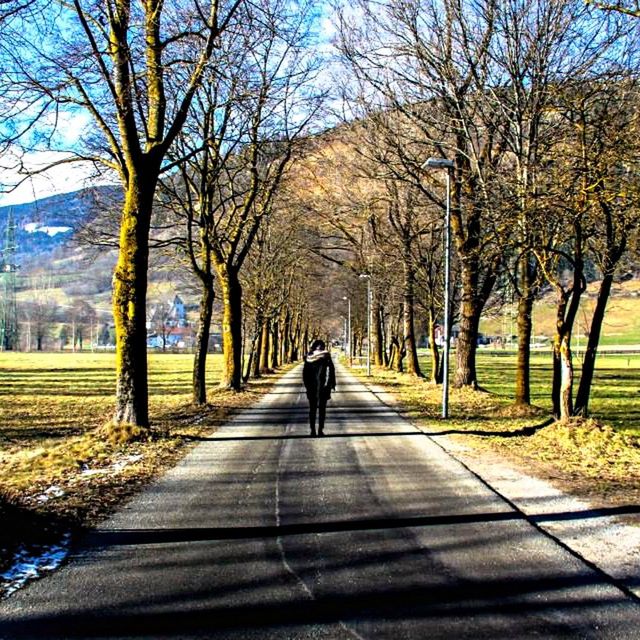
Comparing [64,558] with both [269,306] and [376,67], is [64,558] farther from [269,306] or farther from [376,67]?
[269,306]

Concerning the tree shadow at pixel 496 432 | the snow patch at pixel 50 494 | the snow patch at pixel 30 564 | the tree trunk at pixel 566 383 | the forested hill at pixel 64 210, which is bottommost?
the tree shadow at pixel 496 432

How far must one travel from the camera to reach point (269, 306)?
136ft

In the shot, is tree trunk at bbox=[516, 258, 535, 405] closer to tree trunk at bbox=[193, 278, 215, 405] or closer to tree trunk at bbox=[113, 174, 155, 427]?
tree trunk at bbox=[193, 278, 215, 405]

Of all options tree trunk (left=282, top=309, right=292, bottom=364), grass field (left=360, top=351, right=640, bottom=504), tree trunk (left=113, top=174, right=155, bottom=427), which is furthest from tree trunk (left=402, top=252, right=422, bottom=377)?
tree trunk (left=282, top=309, right=292, bottom=364)

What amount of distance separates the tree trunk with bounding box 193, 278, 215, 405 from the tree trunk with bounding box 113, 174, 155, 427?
7.35 m

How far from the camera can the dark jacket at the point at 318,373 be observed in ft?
47.6

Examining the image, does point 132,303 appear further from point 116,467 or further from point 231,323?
point 231,323

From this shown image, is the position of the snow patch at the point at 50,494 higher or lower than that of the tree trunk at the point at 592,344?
lower

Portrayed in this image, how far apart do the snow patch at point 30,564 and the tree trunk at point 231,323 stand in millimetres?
21640

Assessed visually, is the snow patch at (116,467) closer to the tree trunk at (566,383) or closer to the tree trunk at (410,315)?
the tree trunk at (566,383)

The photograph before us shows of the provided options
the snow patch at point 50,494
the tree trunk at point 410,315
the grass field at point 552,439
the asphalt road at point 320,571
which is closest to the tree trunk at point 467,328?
the grass field at point 552,439

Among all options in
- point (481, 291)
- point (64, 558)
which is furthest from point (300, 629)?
point (481, 291)

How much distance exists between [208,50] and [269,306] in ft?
94.2

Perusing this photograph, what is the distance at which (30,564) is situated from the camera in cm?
570
